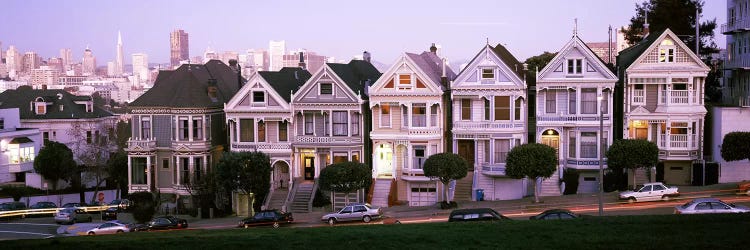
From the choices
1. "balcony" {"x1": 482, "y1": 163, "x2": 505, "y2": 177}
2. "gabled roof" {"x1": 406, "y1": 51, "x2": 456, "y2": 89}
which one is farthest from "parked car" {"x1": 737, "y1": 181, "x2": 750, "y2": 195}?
"gabled roof" {"x1": 406, "y1": 51, "x2": 456, "y2": 89}

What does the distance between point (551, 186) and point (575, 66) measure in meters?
7.60

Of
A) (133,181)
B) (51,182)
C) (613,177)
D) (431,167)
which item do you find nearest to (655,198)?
(613,177)

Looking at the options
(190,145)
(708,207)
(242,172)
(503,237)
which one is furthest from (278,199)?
(503,237)

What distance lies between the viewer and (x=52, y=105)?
301ft

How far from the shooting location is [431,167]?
169 feet

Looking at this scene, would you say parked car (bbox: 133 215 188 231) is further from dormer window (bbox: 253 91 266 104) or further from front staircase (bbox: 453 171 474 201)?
front staircase (bbox: 453 171 474 201)

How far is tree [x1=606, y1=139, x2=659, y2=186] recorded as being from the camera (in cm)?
4978

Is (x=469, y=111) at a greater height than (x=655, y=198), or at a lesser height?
greater

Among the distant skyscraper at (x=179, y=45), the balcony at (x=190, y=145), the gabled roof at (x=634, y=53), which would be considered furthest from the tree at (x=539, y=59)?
the distant skyscraper at (x=179, y=45)

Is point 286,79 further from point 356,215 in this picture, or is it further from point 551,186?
point 551,186

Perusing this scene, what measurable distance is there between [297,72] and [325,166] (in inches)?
427

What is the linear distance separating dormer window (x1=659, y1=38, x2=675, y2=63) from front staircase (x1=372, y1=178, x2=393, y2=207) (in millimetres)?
18511

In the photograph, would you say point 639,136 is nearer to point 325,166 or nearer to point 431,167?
point 431,167

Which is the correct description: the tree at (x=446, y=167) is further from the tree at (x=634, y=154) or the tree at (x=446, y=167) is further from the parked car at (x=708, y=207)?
the parked car at (x=708, y=207)
